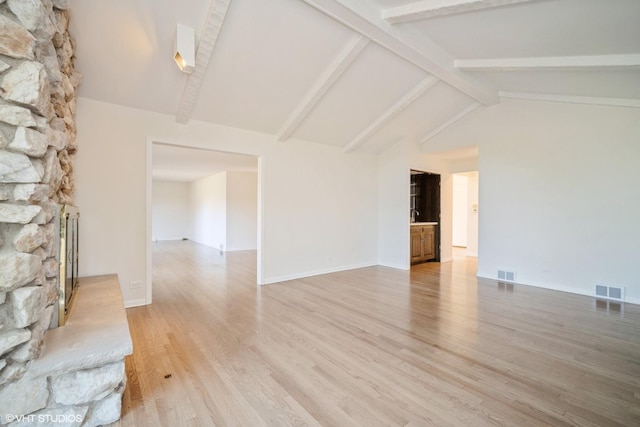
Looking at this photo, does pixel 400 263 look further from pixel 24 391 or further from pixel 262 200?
pixel 24 391

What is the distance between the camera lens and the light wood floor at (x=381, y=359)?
5.91ft

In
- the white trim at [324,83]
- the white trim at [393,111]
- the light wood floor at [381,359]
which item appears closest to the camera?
the light wood floor at [381,359]

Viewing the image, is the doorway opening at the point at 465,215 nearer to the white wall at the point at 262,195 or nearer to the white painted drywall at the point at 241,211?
the white wall at the point at 262,195

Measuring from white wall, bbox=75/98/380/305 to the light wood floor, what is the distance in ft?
2.97

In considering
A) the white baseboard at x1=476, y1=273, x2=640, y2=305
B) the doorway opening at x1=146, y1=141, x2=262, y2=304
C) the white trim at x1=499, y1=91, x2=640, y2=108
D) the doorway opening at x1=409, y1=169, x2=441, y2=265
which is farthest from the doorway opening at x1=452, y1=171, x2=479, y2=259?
the doorway opening at x1=146, y1=141, x2=262, y2=304

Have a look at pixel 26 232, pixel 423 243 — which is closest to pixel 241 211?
pixel 423 243

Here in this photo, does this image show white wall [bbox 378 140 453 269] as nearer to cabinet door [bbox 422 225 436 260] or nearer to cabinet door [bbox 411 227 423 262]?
cabinet door [bbox 422 225 436 260]

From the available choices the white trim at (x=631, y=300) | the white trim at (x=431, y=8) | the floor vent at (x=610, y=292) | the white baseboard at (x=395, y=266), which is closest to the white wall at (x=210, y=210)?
the white baseboard at (x=395, y=266)

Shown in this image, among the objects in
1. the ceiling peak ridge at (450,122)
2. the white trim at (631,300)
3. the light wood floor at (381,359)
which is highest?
the ceiling peak ridge at (450,122)

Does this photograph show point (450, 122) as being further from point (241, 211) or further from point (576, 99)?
point (241, 211)

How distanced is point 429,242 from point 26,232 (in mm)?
7132

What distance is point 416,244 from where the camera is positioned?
22.1 feet

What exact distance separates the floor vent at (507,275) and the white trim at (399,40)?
3236mm

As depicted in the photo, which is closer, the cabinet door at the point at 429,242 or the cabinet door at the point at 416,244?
the cabinet door at the point at 416,244
